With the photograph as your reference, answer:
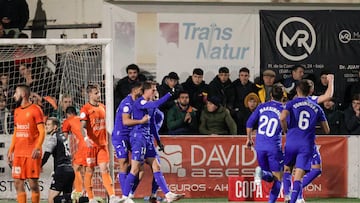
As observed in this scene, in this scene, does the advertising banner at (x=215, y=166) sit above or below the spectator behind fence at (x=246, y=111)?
below

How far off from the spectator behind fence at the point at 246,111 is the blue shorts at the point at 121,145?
12.8 feet

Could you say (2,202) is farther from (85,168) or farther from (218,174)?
(218,174)

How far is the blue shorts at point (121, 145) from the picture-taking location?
20875 millimetres

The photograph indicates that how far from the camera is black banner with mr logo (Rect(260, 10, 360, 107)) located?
85.4ft

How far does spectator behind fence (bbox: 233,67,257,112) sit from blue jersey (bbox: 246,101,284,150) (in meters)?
4.72

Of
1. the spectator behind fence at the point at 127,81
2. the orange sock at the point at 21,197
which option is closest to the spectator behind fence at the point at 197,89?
the spectator behind fence at the point at 127,81

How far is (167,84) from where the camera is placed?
24281 mm

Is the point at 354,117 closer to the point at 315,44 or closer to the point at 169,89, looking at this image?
the point at 315,44

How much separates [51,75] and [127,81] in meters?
1.57

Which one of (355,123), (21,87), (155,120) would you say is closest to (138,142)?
(155,120)

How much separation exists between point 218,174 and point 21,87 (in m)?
5.16

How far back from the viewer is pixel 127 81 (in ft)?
79.3

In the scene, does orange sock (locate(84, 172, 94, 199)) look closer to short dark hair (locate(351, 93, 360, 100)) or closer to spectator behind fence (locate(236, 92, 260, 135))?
spectator behind fence (locate(236, 92, 260, 135))

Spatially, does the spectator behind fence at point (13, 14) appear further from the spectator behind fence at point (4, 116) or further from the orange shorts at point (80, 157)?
the orange shorts at point (80, 157)
